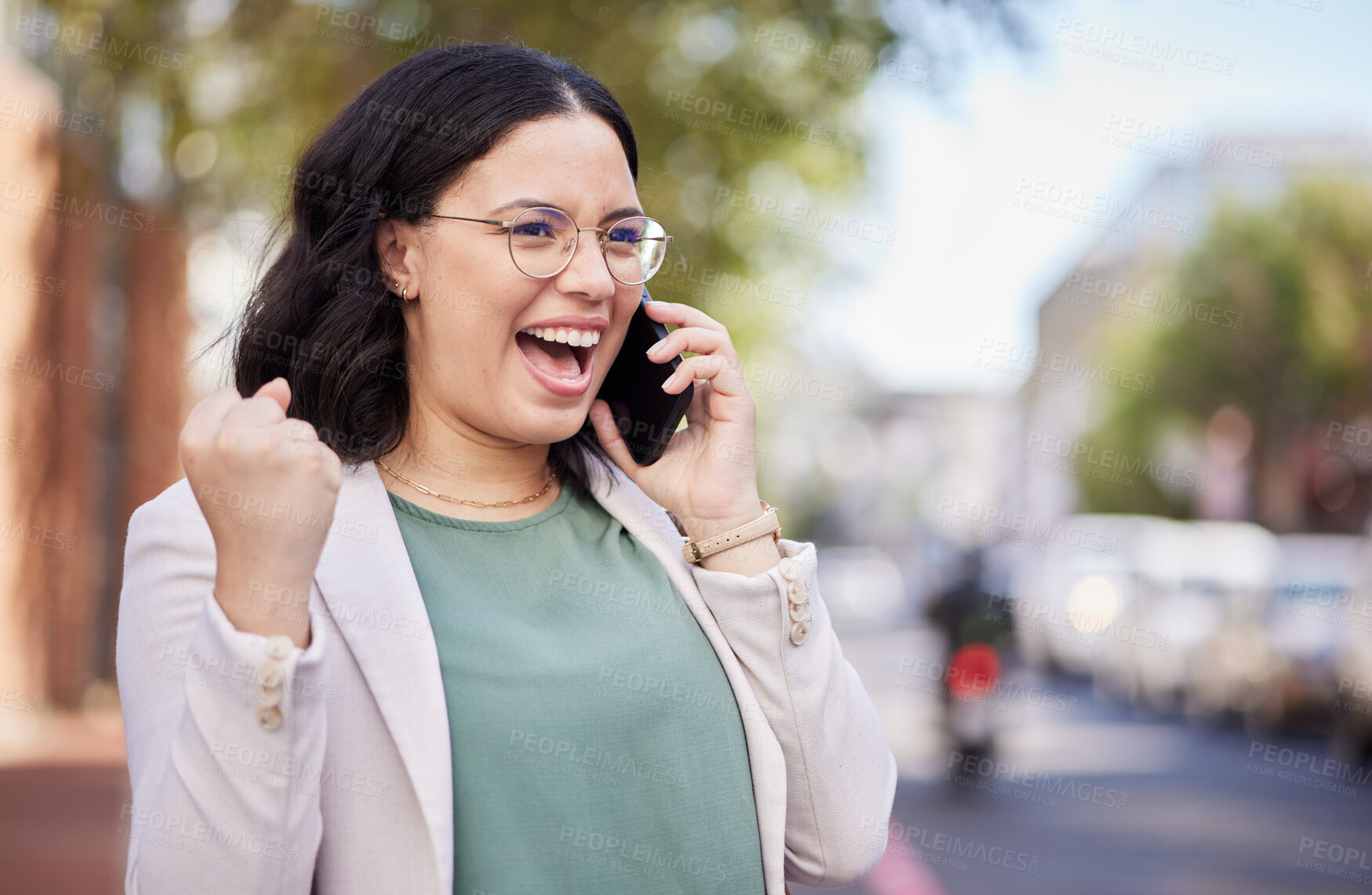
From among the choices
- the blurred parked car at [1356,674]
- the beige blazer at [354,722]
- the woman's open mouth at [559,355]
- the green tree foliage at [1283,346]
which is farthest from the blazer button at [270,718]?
the green tree foliage at [1283,346]

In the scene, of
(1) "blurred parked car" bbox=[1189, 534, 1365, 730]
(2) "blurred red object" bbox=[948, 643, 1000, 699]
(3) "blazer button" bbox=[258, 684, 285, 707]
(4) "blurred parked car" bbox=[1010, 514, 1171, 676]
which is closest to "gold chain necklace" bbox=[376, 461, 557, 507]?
(3) "blazer button" bbox=[258, 684, 285, 707]

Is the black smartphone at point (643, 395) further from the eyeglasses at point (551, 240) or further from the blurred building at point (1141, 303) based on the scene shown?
the blurred building at point (1141, 303)

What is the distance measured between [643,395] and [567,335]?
33cm

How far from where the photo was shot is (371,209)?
2098 millimetres

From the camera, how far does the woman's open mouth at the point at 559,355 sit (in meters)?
2.07

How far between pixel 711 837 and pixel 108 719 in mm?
13665

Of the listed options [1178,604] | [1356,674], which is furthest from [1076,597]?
[1356,674]

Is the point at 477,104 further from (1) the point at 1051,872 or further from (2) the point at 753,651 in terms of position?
(1) the point at 1051,872

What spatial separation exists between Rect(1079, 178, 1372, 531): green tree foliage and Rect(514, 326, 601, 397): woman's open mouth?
98.1 feet

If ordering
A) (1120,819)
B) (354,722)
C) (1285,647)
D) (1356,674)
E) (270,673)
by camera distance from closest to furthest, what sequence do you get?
(270,673) < (354,722) < (1120,819) < (1356,674) < (1285,647)

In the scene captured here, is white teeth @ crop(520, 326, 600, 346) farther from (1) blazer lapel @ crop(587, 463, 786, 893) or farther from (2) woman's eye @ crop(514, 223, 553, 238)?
(1) blazer lapel @ crop(587, 463, 786, 893)

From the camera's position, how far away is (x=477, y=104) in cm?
202

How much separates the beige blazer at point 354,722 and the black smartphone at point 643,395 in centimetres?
11

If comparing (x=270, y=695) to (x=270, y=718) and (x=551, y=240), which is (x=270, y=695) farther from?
(x=551, y=240)
